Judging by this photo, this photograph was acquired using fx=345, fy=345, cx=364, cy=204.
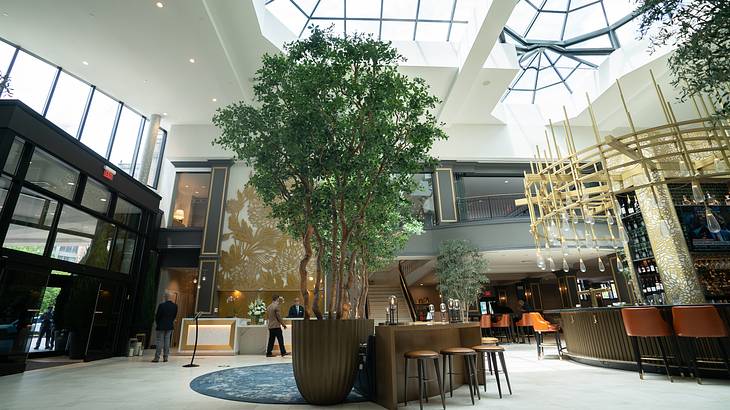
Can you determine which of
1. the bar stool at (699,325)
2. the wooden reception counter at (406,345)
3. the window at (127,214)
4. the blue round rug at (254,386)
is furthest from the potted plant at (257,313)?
the bar stool at (699,325)

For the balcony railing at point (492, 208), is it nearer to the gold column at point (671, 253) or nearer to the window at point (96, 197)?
the gold column at point (671, 253)

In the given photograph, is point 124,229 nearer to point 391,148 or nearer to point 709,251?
point 391,148

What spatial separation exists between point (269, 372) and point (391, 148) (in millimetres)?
4392

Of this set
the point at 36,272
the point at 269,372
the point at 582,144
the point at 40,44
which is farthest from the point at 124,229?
the point at 582,144

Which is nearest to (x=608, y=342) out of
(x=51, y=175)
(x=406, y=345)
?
(x=406, y=345)

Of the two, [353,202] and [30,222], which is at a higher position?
[30,222]

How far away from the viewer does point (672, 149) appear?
832 centimetres

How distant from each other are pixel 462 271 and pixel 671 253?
15.9ft

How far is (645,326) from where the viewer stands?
4.56 metres

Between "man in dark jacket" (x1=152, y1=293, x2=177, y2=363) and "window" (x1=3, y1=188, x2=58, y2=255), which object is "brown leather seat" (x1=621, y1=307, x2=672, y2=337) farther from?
"window" (x1=3, y1=188, x2=58, y2=255)

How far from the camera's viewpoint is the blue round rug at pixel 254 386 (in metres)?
3.95

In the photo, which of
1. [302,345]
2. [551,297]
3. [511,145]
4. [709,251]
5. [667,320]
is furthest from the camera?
[551,297]

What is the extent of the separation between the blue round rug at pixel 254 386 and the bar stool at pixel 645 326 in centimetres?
378

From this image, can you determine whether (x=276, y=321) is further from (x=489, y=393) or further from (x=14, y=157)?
(x=14, y=157)
